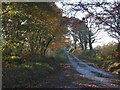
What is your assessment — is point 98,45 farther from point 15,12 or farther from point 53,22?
point 15,12

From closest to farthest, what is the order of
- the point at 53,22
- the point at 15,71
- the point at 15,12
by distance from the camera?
1. the point at 15,12
2. the point at 15,71
3. the point at 53,22

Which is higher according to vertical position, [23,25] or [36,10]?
[36,10]

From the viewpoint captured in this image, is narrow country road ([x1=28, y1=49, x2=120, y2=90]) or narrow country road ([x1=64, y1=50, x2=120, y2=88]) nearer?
narrow country road ([x1=28, y1=49, x2=120, y2=90])

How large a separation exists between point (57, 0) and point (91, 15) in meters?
2.36

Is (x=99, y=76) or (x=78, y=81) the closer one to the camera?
(x=78, y=81)

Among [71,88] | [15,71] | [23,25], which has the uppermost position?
[23,25]

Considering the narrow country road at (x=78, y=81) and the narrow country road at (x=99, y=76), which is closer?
the narrow country road at (x=78, y=81)

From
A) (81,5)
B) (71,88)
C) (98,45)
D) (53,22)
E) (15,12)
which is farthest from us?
(98,45)

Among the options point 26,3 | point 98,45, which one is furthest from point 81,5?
point 98,45

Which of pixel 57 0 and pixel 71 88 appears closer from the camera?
pixel 71 88

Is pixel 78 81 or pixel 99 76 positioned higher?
pixel 78 81

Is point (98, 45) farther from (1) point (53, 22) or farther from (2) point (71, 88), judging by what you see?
(2) point (71, 88)

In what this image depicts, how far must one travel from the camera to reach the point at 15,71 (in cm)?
1372

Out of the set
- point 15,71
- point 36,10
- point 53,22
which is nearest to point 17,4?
point 36,10
